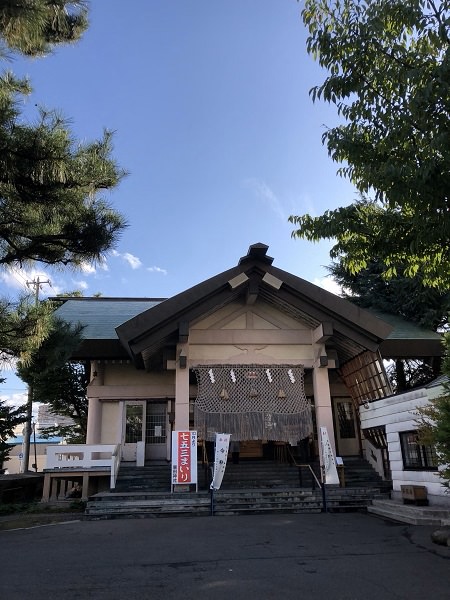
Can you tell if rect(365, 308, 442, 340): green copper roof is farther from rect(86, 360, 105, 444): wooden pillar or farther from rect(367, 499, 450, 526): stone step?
rect(86, 360, 105, 444): wooden pillar

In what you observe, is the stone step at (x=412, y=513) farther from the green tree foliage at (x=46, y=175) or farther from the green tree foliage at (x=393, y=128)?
the green tree foliage at (x=46, y=175)

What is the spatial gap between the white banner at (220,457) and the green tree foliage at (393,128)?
5658 mm

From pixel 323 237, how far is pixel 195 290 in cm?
484

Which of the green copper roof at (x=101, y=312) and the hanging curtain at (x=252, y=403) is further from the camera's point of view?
the green copper roof at (x=101, y=312)

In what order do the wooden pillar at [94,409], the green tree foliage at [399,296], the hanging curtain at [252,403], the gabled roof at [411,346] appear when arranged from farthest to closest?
the green tree foliage at [399,296]
the gabled roof at [411,346]
the wooden pillar at [94,409]
the hanging curtain at [252,403]

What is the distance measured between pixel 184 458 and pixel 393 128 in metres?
8.52

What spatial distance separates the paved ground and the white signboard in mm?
2372

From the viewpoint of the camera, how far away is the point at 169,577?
5.19 metres

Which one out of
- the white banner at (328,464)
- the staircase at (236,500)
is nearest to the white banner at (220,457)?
the staircase at (236,500)

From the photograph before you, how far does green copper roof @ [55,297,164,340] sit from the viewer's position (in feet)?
51.6

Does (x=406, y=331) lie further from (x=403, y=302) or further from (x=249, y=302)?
(x=249, y=302)

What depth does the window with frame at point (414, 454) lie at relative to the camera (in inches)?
376

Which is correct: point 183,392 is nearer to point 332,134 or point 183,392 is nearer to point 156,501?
point 156,501

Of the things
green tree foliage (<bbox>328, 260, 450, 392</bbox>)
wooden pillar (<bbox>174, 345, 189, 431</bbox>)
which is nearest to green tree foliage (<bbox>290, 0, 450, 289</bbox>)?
wooden pillar (<bbox>174, 345, 189, 431</bbox>)
